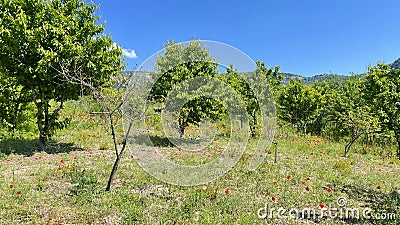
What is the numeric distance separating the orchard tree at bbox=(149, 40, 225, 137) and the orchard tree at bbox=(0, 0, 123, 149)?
12.2 ft

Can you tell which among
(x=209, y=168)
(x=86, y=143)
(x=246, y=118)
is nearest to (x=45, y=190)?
(x=209, y=168)

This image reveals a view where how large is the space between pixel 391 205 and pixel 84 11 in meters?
13.1

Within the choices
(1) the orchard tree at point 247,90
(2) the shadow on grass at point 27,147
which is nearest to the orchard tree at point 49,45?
(2) the shadow on grass at point 27,147

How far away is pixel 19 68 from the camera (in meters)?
10.7

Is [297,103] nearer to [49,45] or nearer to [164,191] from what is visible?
[164,191]

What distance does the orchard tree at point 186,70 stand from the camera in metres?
15.8

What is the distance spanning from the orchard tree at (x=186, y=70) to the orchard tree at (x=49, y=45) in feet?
12.2

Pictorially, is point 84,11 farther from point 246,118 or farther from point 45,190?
point 246,118

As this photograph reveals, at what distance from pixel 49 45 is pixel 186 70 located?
7254 millimetres

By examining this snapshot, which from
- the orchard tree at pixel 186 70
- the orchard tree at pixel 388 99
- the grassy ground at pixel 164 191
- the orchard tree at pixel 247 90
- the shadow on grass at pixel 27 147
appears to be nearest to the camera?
the grassy ground at pixel 164 191

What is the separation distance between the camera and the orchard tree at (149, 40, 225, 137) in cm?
1575

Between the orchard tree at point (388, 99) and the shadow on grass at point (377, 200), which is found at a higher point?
the orchard tree at point (388, 99)

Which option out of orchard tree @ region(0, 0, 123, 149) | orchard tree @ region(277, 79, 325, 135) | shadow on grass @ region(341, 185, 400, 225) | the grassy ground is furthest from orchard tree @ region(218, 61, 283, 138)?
shadow on grass @ region(341, 185, 400, 225)

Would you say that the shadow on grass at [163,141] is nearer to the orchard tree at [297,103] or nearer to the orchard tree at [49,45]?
the orchard tree at [49,45]
